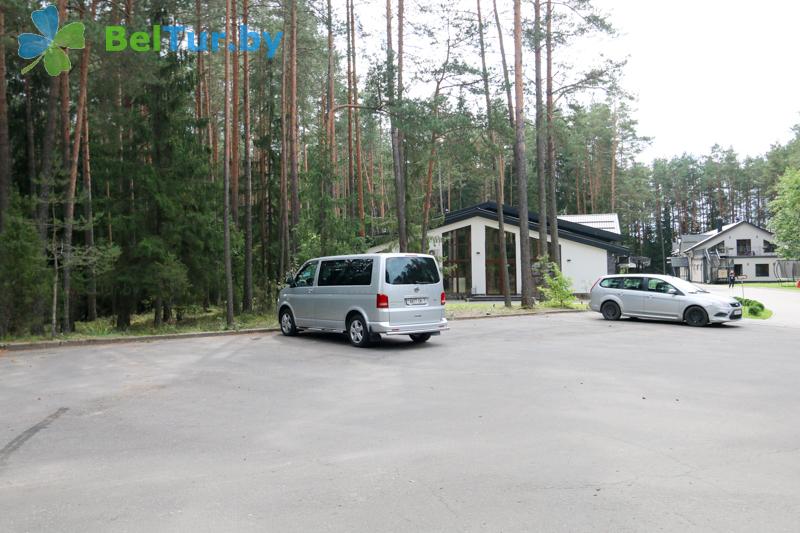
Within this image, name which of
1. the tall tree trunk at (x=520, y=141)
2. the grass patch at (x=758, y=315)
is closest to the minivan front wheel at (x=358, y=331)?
the tall tree trunk at (x=520, y=141)

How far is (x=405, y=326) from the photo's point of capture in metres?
11.9

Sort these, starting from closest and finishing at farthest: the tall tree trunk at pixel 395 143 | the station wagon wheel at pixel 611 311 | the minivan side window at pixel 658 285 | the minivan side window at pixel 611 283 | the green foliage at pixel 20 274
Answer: the green foliage at pixel 20 274 < the minivan side window at pixel 658 285 < the station wagon wheel at pixel 611 311 < the minivan side window at pixel 611 283 < the tall tree trunk at pixel 395 143

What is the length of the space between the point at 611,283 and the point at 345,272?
10012 mm

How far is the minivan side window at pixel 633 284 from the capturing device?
59.3 ft

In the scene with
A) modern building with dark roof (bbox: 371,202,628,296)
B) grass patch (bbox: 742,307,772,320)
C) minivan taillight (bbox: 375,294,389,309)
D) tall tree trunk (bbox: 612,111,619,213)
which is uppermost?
tall tree trunk (bbox: 612,111,619,213)

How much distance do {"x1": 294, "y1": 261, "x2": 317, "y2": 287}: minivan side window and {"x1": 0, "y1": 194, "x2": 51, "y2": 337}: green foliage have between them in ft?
19.1

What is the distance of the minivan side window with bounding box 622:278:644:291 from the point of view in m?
18.1

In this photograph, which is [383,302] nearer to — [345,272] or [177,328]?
[345,272]

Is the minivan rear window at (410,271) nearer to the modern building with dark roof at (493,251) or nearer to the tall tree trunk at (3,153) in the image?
the tall tree trunk at (3,153)

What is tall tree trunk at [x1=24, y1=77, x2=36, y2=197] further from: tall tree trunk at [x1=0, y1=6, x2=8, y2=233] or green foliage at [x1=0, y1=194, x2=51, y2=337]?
green foliage at [x1=0, y1=194, x2=51, y2=337]

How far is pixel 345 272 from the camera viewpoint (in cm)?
1282

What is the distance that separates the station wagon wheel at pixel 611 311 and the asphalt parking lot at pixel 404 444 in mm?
7666

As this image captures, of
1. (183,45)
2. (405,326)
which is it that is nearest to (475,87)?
(183,45)

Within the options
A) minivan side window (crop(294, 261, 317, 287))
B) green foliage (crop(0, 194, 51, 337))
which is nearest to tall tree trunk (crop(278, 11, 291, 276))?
minivan side window (crop(294, 261, 317, 287))
